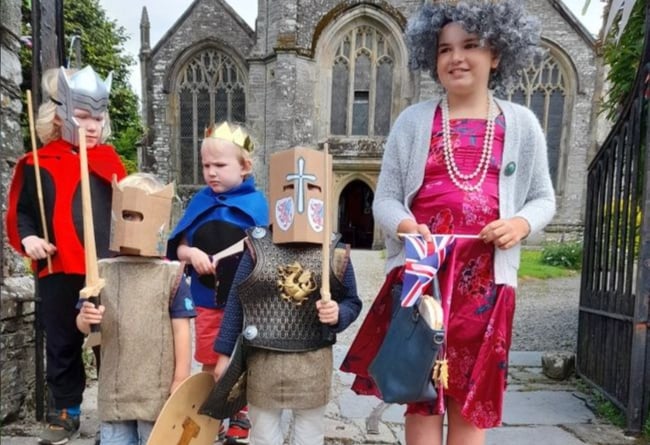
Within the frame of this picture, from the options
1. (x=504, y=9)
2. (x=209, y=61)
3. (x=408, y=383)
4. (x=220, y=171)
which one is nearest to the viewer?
(x=408, y=383)

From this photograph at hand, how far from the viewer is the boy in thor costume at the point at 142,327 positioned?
187 cm

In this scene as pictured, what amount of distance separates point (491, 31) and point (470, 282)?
0.93 meters

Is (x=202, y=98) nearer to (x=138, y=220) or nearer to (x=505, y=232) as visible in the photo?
(x=138, y=220)

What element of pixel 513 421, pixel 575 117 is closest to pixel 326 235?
pixel 513 421

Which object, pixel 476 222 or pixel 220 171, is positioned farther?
pixel 220 171

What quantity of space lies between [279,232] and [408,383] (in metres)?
0.71

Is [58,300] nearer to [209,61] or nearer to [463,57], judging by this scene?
[463,57]

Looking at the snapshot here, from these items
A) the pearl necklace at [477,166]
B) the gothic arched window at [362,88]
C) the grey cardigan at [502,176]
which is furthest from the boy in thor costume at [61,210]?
the gothic arched window at [362,88]

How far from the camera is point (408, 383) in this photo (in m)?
1.60

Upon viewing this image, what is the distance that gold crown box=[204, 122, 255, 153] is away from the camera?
2252mm

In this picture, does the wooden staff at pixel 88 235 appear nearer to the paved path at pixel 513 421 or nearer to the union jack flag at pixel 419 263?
the union jack flag at pixel 419 263

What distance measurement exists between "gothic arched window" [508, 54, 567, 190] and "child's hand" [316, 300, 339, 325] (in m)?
15.4

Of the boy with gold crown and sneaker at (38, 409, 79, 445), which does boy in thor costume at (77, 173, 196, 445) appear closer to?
the boy with gold crown

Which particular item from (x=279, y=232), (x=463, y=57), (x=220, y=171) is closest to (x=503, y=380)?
(x=279, y=232)
